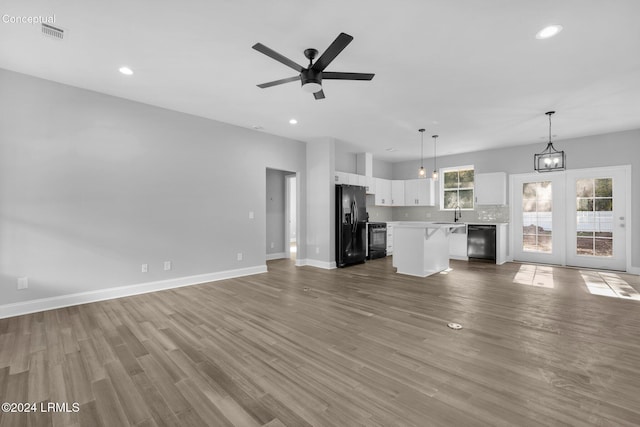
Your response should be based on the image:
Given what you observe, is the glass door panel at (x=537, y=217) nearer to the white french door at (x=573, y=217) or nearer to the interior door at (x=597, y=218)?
the white french door at (x=573, y=217)

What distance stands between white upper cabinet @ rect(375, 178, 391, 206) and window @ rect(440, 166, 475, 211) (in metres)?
1.50

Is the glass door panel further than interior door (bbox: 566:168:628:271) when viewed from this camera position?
Yes

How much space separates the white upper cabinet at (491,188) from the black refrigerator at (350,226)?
10.3 ft

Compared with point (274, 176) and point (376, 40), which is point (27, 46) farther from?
point (274, 176)

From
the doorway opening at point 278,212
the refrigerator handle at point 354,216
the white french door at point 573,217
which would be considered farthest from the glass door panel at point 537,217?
the doorway opening at point 278,212

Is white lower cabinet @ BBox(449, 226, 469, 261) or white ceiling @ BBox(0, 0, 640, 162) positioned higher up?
white ceiling @ BBox(0, 0, 640, 162)

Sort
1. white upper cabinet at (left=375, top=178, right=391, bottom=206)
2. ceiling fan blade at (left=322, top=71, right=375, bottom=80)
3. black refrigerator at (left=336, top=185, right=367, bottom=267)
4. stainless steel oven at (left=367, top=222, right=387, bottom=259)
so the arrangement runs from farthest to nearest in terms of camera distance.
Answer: white upper cabinet at (left=375, top=178, right=391, bottom=206) → stainless steel oven at (left=367, top=222, right=387, bottom=259) → black refrigerator at (left=336, top=185, right=367, bottom=267) → ceiling fan blade at (left=322, top=71, right=375, bottom=80)

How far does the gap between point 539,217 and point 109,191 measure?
8.50 m

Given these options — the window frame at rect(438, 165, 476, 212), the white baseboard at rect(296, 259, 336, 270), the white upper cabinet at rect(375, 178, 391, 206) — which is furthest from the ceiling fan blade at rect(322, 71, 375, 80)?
the window frame at rect(438, 165, 476, 212)

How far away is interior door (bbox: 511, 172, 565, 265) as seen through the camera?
20.6 ft

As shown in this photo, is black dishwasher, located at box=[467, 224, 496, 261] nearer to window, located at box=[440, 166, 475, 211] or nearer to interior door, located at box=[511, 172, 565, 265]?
interior door, located at box=[511, 172, 565, 265]

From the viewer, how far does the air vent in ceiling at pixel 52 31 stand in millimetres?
2480

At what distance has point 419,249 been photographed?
524 cm

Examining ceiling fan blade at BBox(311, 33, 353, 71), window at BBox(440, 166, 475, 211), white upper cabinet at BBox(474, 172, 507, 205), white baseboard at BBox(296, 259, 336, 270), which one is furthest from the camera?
window at BBox(440, 166, 475, 211)
